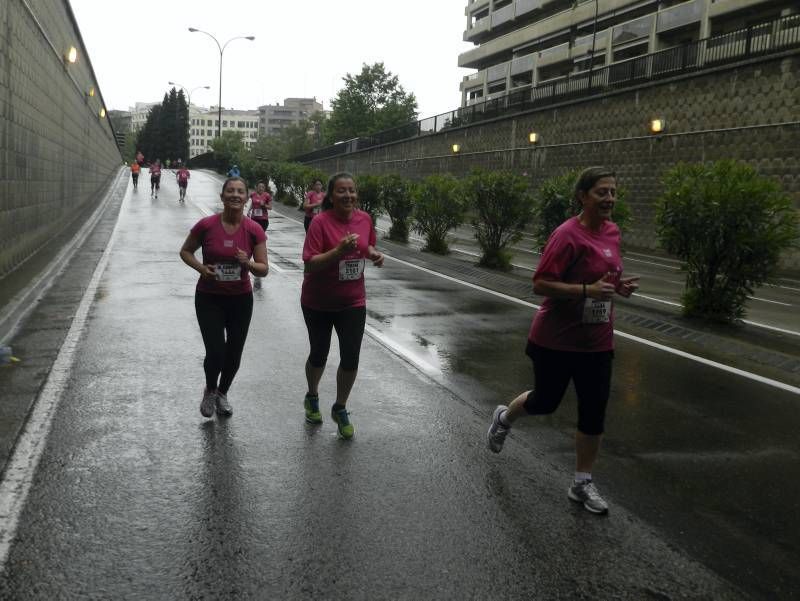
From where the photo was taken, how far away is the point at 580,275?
4.33 m

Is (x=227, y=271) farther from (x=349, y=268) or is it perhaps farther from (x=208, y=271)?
(x=349, y=268)

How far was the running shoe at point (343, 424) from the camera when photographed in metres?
5.45

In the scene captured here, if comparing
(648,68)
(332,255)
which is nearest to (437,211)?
(648,68)

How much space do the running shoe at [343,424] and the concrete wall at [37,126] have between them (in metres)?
8.44

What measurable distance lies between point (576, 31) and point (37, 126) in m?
46.2

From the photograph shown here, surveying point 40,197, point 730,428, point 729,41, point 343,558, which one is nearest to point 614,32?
point 729,41

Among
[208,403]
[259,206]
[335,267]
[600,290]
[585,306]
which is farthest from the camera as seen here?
[259,206]

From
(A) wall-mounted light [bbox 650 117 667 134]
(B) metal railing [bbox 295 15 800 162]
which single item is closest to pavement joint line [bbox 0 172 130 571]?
(B) metal railing [bbox 295 15 800 162]

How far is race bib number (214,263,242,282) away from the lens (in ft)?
18.7

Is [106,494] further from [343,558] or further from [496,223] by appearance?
[496,223]

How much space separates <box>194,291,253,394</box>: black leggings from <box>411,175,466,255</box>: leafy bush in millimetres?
14464

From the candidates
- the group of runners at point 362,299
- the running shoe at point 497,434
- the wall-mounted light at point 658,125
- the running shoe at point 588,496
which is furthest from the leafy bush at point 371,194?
the running shoe at point 588,496

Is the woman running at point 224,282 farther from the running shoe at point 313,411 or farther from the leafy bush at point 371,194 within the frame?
the leafy bush at point 371,194

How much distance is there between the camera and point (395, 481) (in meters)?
4.67
